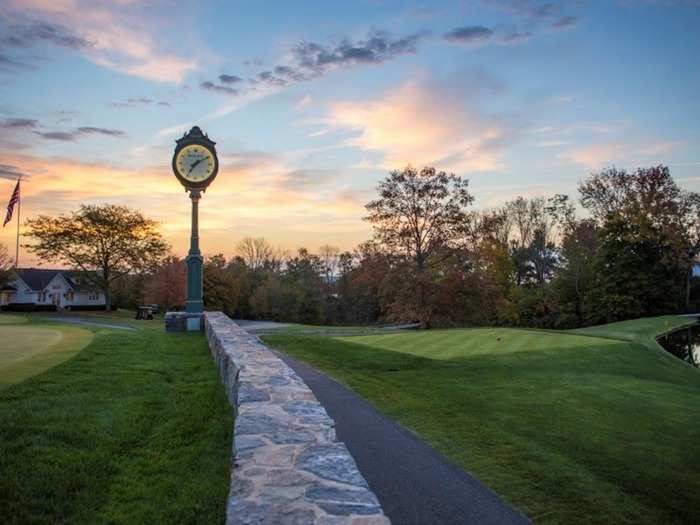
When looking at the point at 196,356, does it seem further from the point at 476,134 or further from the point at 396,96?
the point at 476,134

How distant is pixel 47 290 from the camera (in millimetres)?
64250

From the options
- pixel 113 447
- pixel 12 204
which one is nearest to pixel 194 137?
pixel 113 447

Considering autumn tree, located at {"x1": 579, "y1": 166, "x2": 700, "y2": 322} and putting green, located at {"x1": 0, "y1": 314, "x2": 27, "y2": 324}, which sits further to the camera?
autumn tree, located at {"x1": 579, "y1": 166, "x2": 700, "y2": 322}

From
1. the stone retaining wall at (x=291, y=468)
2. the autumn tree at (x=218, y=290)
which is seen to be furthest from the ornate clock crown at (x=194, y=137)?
the autumn tree at (x=218, y=290)

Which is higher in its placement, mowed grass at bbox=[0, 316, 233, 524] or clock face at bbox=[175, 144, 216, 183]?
clock face at bbox=[175, 144, 216, 183]

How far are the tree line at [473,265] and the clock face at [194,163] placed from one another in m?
15.6

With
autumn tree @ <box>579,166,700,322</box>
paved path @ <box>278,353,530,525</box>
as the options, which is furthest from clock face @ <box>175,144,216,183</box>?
autumn tree @ <box>579,166,700,322</box>

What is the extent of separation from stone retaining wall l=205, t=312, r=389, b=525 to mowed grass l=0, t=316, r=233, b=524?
59cm

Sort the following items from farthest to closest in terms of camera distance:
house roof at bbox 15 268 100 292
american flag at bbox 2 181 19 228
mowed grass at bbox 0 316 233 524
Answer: house roof at bbox 15 268 100 292 < american flag at bbox 2 181 19 228 < mowed grass at bbox 0 316 233 524

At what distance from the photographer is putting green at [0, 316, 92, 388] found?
8.63 metres

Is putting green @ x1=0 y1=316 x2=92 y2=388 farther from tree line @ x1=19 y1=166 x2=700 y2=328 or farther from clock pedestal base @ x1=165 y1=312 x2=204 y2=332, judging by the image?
tree line @ x1=19 y1=166 x2=700 y2=328

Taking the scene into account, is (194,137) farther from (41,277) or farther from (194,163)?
(41,277)

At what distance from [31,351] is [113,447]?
7562 millimetres

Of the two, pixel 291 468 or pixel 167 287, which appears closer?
pixel 291 468
